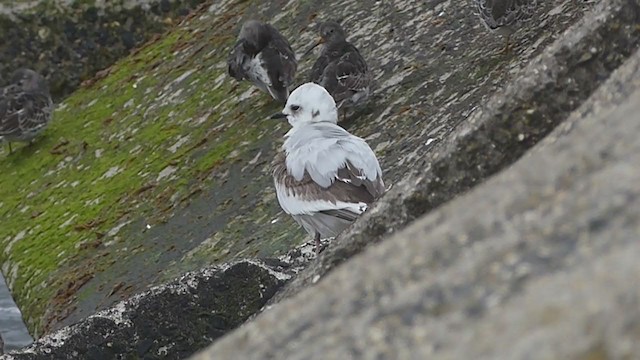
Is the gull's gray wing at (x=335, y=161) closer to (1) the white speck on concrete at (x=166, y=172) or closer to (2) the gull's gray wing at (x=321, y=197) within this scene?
(2) the gull's gray wing at (x=321, y=197)

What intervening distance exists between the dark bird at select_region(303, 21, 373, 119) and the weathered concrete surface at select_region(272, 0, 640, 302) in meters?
6.74

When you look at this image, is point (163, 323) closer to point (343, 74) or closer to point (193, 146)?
point (343, 74)

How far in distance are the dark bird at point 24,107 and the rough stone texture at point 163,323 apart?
9.51 metres

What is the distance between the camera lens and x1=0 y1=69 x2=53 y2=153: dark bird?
1459 cm

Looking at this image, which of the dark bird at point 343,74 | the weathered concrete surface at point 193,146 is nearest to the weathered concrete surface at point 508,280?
the weathered concrete surface at point 193,146

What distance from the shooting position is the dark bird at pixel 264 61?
11.7 meters

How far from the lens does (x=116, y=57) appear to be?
53.1ft

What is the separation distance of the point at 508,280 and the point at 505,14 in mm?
8510

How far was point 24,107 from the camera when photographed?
1469cm

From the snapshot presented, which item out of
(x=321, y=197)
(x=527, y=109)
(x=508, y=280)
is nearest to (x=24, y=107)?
(x=321, y=197)

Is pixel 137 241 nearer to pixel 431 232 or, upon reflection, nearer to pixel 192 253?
pixel 192 253

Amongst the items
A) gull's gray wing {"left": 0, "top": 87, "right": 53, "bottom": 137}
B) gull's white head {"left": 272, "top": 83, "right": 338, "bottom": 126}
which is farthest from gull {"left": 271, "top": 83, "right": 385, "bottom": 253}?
gull's gray wing {"left": 0, "top": 87, "right": 53, "bottom": 137}

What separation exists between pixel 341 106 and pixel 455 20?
146 centimetres

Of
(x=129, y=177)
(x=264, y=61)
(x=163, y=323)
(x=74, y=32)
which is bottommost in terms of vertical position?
(x=129, y=177)
